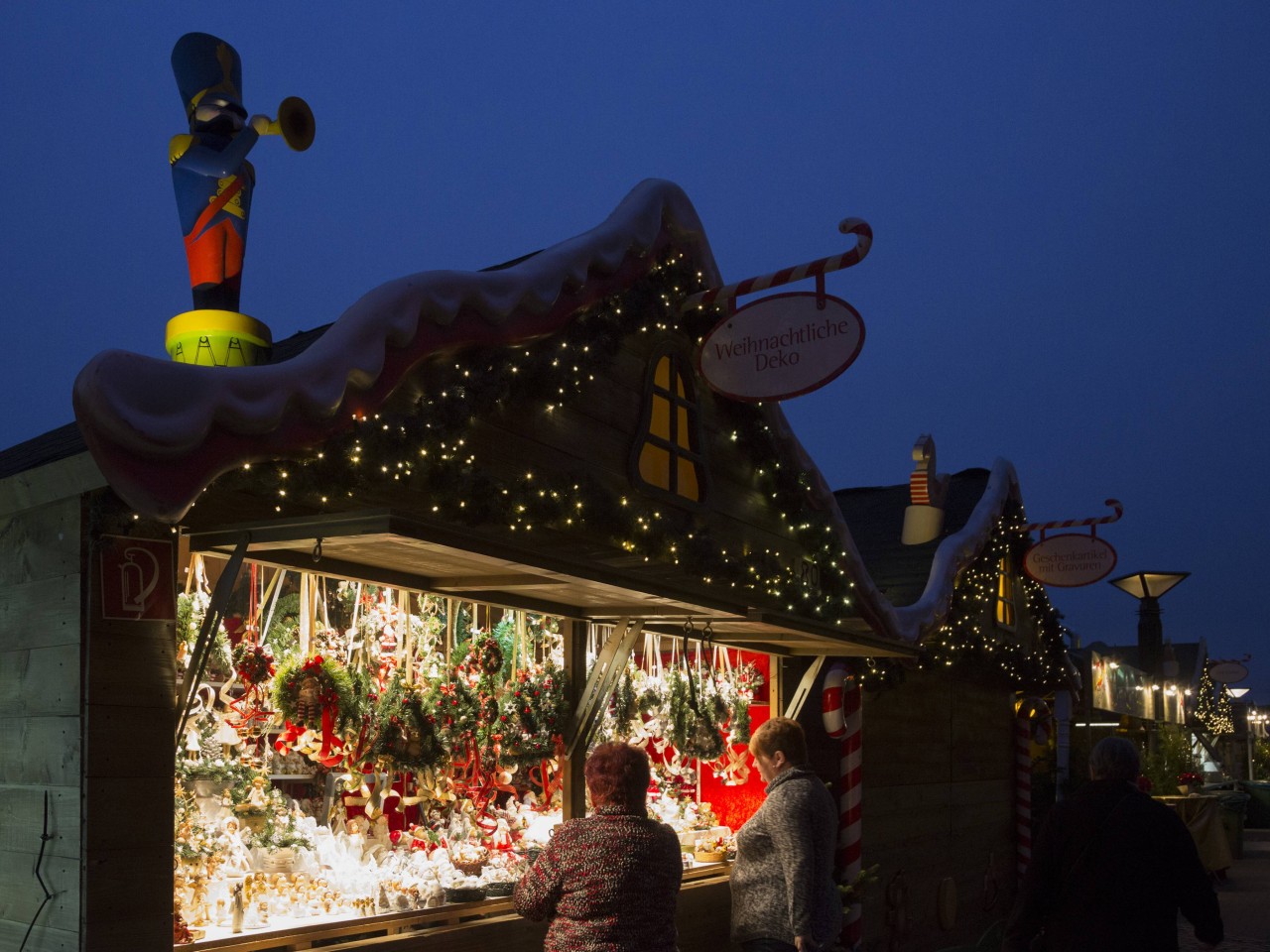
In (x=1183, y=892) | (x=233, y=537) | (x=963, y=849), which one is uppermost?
(x=233, y=537)

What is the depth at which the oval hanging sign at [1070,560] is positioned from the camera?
595 inches

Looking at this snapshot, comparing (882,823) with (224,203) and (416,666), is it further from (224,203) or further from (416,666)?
(224,203)

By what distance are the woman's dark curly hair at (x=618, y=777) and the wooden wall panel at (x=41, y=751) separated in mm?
1828

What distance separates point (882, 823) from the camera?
11.8 meters

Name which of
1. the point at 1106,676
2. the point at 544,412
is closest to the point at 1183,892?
the point at 544,412

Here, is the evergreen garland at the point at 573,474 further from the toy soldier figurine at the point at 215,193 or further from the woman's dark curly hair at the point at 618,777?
the woman's dark curly hair at the point at 618,777

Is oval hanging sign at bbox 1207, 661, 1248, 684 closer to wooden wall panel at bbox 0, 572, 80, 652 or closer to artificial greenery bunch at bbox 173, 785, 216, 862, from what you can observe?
artificial greenery bunch at bbox 173, 785, 216, 862

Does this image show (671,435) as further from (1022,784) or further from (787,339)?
(1022,784)

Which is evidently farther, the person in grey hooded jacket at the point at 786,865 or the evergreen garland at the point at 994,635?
the evergreen garland at the point at 994,635

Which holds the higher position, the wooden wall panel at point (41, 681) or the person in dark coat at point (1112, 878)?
the wooden wall panel at point (41, 681)

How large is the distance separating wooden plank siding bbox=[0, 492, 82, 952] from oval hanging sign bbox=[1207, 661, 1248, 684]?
42.7m

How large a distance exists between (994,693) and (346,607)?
11274 millimetres

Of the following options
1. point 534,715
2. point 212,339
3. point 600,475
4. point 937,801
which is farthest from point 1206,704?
point 212,339

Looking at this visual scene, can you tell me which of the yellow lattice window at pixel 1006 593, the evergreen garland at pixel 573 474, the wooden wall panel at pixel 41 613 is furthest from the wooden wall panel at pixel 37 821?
the yellow lattice window at pixel 1006 593
